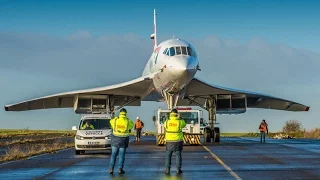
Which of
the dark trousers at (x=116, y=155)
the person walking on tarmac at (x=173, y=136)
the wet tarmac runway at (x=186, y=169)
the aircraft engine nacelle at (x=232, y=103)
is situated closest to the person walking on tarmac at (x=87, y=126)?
the wet tarmac runway at (x=186, y=169)

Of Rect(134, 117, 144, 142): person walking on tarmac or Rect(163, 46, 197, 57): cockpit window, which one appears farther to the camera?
Rect(134, 117, 144, 142): person walking on tarmac

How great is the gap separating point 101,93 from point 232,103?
306 inches

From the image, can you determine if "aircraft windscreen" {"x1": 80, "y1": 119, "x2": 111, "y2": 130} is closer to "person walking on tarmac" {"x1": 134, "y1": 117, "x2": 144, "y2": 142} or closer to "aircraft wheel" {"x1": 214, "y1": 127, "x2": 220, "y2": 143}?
"aircraft wheel" {"x1": 214, "y1": 127, "x2": 220, "y2": 143}

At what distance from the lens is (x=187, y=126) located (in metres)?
33.0

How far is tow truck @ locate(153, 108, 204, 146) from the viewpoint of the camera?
32438 millimetres

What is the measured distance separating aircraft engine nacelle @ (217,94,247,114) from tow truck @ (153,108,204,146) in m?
5.69

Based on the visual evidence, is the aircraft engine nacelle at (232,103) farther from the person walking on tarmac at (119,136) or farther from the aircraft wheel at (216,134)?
the person walking on tarmac at (119,136)

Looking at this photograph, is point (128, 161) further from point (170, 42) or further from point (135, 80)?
point (135, 80)

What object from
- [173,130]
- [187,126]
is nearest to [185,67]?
[187,126]

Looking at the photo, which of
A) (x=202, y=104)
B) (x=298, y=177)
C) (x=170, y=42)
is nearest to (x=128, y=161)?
(x=298, y=177)

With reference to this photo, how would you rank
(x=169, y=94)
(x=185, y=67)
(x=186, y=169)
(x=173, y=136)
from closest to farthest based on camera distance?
(x=173, y=136), (x=186, y=169), (x=185, y=67), (x=169, y=94)

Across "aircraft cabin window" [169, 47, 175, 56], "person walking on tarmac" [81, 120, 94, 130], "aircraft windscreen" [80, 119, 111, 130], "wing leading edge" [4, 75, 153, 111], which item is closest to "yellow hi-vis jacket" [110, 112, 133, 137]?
"person walking on tarmac" [81, 120, 94, 130]

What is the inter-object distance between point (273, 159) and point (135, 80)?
1568cm

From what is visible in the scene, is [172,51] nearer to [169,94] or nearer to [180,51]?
[180,51]
